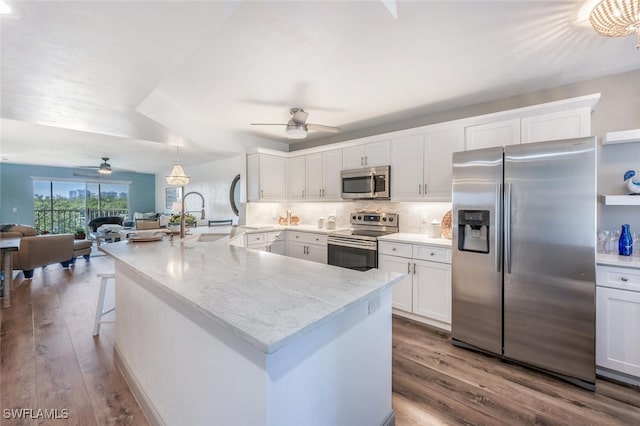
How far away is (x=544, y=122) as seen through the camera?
8.17ft

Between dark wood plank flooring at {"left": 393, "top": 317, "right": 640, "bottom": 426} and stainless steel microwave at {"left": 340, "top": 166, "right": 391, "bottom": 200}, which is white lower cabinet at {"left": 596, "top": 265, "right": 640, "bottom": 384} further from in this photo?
stainless steel microwave at {"left": 340, "top": 166, "right": 391, "bottom": 200}

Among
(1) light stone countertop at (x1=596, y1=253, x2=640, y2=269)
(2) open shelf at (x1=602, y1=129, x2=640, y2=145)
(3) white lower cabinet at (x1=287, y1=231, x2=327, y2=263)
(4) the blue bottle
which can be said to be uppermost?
(2) open shelf at (x1=602, y1=129, x2=640, y2=145)

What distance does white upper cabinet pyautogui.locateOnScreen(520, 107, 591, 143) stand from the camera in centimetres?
231

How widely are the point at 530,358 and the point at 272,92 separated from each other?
341cm

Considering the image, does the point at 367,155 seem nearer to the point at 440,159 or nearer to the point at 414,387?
the point at 440,159

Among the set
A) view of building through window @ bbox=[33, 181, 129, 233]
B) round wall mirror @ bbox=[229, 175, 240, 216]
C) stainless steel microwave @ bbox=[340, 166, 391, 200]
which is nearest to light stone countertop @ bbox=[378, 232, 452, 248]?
stainless steel microwave @ bbox=[340, 166, 391, 200]

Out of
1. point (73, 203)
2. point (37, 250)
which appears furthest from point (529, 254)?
point (73, 203)

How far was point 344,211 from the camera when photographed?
4.39m

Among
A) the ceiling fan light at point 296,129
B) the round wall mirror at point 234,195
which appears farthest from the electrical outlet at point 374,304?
the round wall mirror at point 234,195

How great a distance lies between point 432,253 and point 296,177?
2752 millimetres

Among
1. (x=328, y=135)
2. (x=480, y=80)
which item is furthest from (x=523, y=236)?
(x=328, y=135)

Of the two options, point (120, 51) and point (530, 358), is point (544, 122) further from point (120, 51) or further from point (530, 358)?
point (120, 51)

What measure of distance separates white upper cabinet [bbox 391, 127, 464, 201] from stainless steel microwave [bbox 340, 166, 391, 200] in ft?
0.35

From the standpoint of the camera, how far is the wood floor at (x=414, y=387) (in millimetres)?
1666
